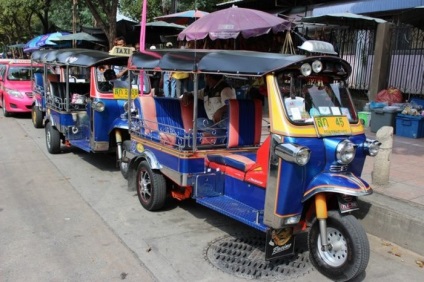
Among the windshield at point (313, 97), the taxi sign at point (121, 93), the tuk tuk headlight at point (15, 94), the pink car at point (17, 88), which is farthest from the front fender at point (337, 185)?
the tuk tuk headlight at point (15, 94)

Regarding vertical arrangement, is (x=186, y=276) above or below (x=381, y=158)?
below

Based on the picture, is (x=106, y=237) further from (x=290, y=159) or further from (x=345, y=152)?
(x=345, y=152)

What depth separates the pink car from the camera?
13.5 meters

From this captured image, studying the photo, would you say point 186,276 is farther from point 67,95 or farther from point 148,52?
point 67,95

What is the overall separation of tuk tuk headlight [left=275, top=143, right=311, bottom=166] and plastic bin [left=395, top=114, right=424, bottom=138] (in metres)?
6.80

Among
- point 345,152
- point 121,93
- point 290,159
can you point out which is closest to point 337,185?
point 345,152

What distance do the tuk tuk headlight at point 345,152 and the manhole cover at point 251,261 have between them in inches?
44.6

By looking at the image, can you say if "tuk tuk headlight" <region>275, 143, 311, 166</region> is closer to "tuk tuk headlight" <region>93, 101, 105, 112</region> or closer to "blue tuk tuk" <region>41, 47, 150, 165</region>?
"blue tuk tuk" <region>41, 47, 150, 165</region>

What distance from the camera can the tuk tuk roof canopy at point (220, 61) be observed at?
13.0ft

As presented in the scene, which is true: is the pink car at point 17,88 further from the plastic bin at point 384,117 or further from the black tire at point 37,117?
the plastic bin at point 384,117

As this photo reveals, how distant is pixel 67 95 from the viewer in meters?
8.04

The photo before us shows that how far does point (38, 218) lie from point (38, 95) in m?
6.39

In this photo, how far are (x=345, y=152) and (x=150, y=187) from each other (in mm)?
2694

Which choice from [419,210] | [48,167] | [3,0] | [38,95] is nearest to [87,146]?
[48,167]
